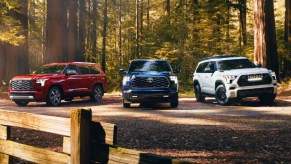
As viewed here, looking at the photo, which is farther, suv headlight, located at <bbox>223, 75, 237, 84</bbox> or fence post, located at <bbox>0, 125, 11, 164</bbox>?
suv headlight, located at <bbox>223, 75, 237, 84</bbox>

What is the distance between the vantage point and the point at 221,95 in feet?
51.1

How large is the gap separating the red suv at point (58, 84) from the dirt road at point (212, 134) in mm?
4896

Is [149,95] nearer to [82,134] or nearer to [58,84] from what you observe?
[58,84]

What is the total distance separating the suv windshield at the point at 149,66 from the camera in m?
15.5

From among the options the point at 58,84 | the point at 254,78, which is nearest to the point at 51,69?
the point at 58,84

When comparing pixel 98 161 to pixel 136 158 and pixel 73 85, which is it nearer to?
pixel 136 158

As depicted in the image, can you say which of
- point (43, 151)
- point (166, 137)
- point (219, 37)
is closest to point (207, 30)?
point (219, 37)

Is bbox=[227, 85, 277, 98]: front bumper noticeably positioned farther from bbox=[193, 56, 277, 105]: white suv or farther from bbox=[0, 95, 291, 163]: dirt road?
bbox=[0, 95, 291, 163]: dirt road

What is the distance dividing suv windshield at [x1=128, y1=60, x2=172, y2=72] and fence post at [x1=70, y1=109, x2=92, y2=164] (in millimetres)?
11740

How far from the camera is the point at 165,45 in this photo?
91.9 feet

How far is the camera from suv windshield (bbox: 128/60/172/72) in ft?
51.0

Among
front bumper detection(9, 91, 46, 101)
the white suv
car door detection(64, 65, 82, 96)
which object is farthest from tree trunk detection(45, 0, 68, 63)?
the white suv

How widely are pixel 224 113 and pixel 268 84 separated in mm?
3004

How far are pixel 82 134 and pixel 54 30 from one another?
813 inches
